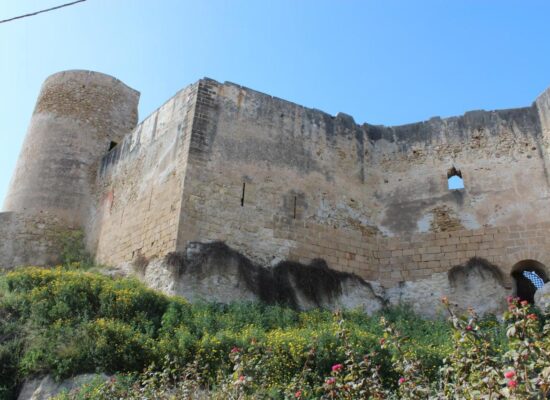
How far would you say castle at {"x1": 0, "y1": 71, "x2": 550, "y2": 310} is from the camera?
1228 cm

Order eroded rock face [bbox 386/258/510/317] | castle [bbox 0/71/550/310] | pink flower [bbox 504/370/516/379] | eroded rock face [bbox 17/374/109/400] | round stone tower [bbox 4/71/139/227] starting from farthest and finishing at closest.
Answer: round stone tower [bbox 4/71/139/227], castle [bbox 0/71/550/310], eroded rock face [bbox 386/258/510/317], eroded rock face [bbox 17/374/109/400], pink flower [bbox 504/370/516/379]

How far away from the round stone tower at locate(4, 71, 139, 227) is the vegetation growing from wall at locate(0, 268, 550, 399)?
5.50 m

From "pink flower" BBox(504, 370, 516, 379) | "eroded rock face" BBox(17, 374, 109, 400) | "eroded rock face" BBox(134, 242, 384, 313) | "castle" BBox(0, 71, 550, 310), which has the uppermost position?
"castle" BBox(0, 71, 550, 310)

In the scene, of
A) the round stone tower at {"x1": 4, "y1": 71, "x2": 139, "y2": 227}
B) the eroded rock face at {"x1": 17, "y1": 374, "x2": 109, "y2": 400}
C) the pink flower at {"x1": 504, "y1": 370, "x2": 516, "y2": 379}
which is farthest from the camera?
the round stone tower at {"x1": 4, "y1": 71, "x2": 139, "y2": 227}

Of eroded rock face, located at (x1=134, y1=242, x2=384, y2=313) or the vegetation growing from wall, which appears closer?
the vegetation growing from wall

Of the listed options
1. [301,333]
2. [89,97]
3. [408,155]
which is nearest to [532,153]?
[408,155]

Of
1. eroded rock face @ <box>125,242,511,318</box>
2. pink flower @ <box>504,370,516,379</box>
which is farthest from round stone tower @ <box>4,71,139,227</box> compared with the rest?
pink flower @ <box>504,370,516,379</box>

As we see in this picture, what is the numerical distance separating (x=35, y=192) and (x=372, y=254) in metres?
8.26

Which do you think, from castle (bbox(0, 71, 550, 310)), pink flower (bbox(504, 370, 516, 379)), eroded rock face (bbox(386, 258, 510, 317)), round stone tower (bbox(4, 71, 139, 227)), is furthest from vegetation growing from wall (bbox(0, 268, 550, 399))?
round stone tower (bbox(4, 71, 139, 227))

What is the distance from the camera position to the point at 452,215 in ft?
42.9

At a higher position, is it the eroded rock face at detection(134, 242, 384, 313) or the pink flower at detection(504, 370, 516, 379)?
the eroded rock face at detection(134, 242, 384, 313)

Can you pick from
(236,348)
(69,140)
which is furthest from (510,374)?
(69,140)

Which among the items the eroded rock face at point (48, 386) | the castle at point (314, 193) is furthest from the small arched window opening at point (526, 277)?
the eroded rock face at point (48, 386)

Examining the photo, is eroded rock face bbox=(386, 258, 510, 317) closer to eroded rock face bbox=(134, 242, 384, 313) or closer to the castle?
the castle
